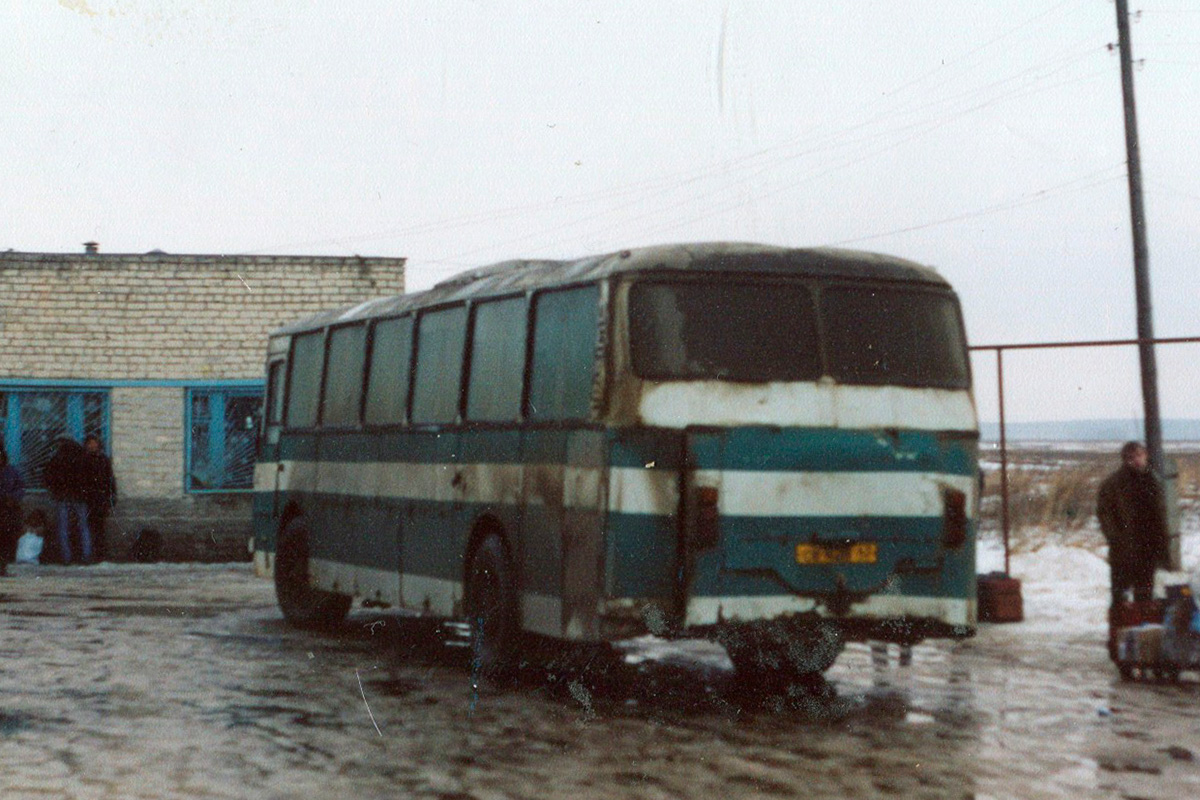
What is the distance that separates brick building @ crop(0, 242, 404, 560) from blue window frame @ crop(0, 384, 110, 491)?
0.02 metres

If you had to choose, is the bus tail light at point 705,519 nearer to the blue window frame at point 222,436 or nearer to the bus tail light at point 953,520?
the bus tail light at point 953,520

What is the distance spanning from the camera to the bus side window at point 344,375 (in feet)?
53.6

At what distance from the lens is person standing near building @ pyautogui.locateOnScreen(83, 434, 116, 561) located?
28188 millimetres

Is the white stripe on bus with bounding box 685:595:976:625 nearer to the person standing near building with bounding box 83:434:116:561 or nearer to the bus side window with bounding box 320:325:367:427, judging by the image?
the bus side window with bounding box 320:325:367:427

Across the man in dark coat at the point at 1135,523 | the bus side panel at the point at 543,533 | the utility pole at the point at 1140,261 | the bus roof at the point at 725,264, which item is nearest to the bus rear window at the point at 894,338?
the bus roof at the point at 725,264

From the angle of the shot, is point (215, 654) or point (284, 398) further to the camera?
point (284, 398)

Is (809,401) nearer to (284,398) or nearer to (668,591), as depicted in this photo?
(668,591)

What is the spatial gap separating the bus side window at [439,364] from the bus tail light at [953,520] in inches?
151

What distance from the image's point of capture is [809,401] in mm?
11758

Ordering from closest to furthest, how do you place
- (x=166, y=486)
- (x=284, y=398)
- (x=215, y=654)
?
(x=215, y=654)
(x=284, y=398)
(x=166, y=486)

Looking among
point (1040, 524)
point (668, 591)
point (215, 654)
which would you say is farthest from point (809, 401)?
point (1040, 524)

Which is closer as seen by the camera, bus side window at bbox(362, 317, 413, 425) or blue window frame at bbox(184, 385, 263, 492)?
bus side window at bbox(362, 317, 413, 425)

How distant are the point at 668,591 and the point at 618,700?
1165 millimetres

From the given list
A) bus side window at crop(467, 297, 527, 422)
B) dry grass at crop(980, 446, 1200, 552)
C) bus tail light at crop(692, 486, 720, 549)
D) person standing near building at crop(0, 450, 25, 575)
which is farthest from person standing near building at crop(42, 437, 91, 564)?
bus tail light at crop(692, 486, 720, 549)
